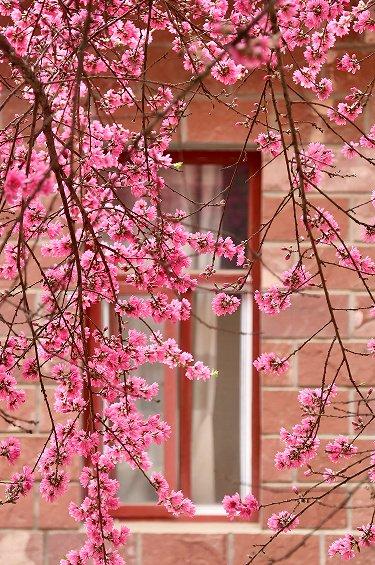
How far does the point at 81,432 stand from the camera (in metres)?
2.56

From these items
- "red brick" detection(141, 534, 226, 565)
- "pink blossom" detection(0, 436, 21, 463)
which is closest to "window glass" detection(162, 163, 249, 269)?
"red brick" detection(141, 534, 226, 565)

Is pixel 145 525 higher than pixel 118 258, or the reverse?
pixel 118 258

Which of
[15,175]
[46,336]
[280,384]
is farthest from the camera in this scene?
[280,384]

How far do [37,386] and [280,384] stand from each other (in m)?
0.76

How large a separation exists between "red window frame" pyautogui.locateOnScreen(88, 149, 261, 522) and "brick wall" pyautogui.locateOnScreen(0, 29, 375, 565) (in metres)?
0.08

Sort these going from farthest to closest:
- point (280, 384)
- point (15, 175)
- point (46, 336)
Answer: point (280, 384) < point (46, 336) < point (15, 175)

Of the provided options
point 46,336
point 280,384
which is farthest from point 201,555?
point 46,336

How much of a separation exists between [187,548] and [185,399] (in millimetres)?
469

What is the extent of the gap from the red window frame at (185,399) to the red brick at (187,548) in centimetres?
10

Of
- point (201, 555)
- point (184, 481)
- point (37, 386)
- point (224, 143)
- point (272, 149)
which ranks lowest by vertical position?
point (201, 555)

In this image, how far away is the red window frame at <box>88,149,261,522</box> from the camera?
137 inches

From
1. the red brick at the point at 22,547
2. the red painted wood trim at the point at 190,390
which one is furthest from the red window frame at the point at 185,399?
the red brick at the point at 22,547

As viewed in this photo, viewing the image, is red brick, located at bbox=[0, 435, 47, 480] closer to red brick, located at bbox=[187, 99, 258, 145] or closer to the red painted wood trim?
the red painted wood trim

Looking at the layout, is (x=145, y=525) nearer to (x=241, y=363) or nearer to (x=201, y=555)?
(x=201, y=555)
